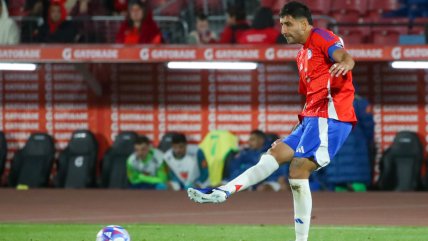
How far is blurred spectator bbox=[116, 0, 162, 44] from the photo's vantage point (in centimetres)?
1909

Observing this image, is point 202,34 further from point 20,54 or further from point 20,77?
point 20,77

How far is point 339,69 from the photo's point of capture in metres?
9.13

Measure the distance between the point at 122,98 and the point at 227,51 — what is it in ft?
10.0

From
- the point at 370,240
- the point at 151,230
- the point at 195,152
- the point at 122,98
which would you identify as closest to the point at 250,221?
the point at 151,230

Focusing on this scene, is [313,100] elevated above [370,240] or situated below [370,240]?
above

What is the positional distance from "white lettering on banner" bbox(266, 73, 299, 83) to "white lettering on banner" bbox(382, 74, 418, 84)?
148cm

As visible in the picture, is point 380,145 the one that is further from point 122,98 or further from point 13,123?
point 13,123

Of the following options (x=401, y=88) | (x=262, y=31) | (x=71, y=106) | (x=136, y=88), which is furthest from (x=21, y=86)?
(x=401, y=88)

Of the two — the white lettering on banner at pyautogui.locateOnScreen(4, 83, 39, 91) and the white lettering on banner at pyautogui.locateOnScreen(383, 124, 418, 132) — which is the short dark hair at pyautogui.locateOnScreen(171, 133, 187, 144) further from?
the white lettering on banner at pyautogui.locateOnScreen(383, 124, 418, 132)

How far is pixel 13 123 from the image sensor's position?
826 inches

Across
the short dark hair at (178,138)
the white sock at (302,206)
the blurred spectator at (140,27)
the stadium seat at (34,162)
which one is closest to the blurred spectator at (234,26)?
the blurred spectator at (140,27)

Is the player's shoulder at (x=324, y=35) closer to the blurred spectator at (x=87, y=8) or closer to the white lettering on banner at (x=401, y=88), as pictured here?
the white lettering on banner at (x=401, y=88)

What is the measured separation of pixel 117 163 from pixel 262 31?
3.35 metres

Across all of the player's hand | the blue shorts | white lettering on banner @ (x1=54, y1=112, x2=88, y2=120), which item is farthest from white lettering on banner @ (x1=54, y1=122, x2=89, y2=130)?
the player's hand
